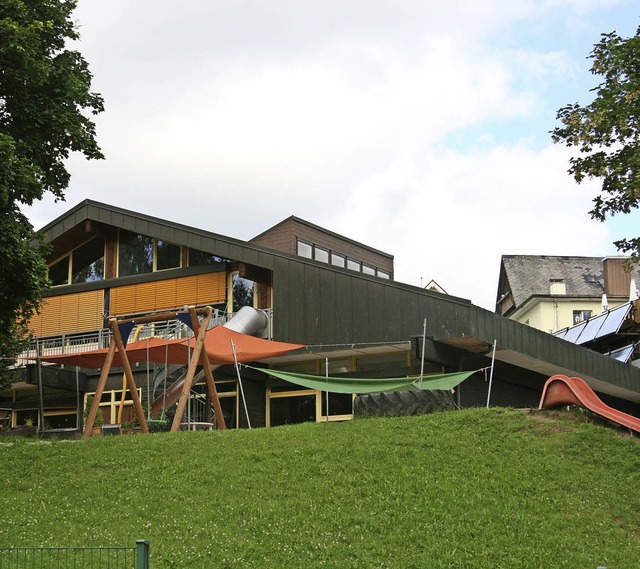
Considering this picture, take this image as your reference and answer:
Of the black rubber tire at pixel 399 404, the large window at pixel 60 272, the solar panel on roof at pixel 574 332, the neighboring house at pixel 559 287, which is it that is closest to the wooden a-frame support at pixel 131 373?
the black rubber tire at pixel 399 404

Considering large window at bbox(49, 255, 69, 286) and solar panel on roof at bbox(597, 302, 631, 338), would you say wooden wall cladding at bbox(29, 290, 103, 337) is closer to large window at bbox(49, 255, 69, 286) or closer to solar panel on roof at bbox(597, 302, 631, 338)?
large window at bbox(49, 255, 69, 286)

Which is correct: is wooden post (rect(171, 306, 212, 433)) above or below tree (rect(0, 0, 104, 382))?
below

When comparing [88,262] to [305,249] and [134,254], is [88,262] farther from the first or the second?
[305,249]

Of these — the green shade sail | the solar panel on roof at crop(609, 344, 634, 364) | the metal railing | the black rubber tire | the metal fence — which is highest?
the metal railing

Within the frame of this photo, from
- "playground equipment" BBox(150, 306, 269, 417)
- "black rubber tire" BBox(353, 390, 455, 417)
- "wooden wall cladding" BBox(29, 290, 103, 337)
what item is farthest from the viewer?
"wooden wall cladding" BBox(29, 290, 103, 337)

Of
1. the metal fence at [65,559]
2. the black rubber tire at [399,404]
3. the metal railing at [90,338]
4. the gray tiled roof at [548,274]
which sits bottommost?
the metal fence at [65,559]

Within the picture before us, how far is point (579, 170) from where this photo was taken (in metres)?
17.4

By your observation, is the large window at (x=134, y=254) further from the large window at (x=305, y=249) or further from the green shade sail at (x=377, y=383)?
the green shade sail at (x=377, y=383)

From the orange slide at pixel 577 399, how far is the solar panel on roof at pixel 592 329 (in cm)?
2225

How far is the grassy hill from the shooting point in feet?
36.4

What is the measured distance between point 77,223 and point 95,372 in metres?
4.74

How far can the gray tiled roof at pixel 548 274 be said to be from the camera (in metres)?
54.6

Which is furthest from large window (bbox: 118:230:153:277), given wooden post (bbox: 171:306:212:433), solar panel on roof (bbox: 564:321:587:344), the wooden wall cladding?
solar panel on roof (bbox: 564:321:587:344)

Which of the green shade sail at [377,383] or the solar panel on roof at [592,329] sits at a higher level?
the solar panel on roof at [592,329]
